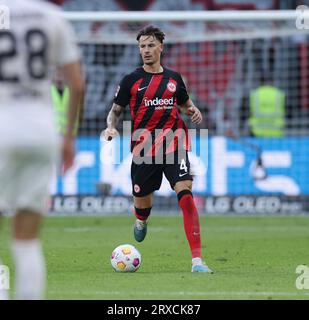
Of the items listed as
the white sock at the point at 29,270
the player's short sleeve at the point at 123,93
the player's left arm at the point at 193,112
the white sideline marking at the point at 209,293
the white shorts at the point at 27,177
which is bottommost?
the white sideline marking at the point at 209,293

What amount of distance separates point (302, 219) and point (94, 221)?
324 cm

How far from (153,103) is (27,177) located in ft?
15.3

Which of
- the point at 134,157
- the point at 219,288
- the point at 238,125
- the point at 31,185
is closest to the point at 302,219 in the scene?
the point at 238,125

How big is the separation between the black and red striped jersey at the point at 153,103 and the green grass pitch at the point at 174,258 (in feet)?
4.18

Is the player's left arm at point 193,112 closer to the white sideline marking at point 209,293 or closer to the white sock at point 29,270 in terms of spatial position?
the white sideline marking at point 209,293

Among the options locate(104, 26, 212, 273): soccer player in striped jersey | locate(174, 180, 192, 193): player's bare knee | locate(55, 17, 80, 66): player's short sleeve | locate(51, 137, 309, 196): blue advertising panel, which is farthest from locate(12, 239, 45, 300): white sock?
locate(51, 137, 309, 196): blue advertising panel

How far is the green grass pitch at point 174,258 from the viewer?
811cm

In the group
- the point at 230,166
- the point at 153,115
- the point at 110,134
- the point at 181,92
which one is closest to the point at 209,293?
the point at 110,134

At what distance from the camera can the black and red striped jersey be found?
404 inches

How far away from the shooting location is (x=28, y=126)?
→ 564 centimetres

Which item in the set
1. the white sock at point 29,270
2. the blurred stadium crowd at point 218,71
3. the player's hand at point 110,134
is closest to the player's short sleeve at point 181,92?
the player's hand at point 110,134

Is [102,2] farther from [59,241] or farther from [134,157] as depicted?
Result: [134,157]

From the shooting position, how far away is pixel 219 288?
27.1 ft

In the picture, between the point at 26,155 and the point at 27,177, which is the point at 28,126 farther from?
the point at 27,177
